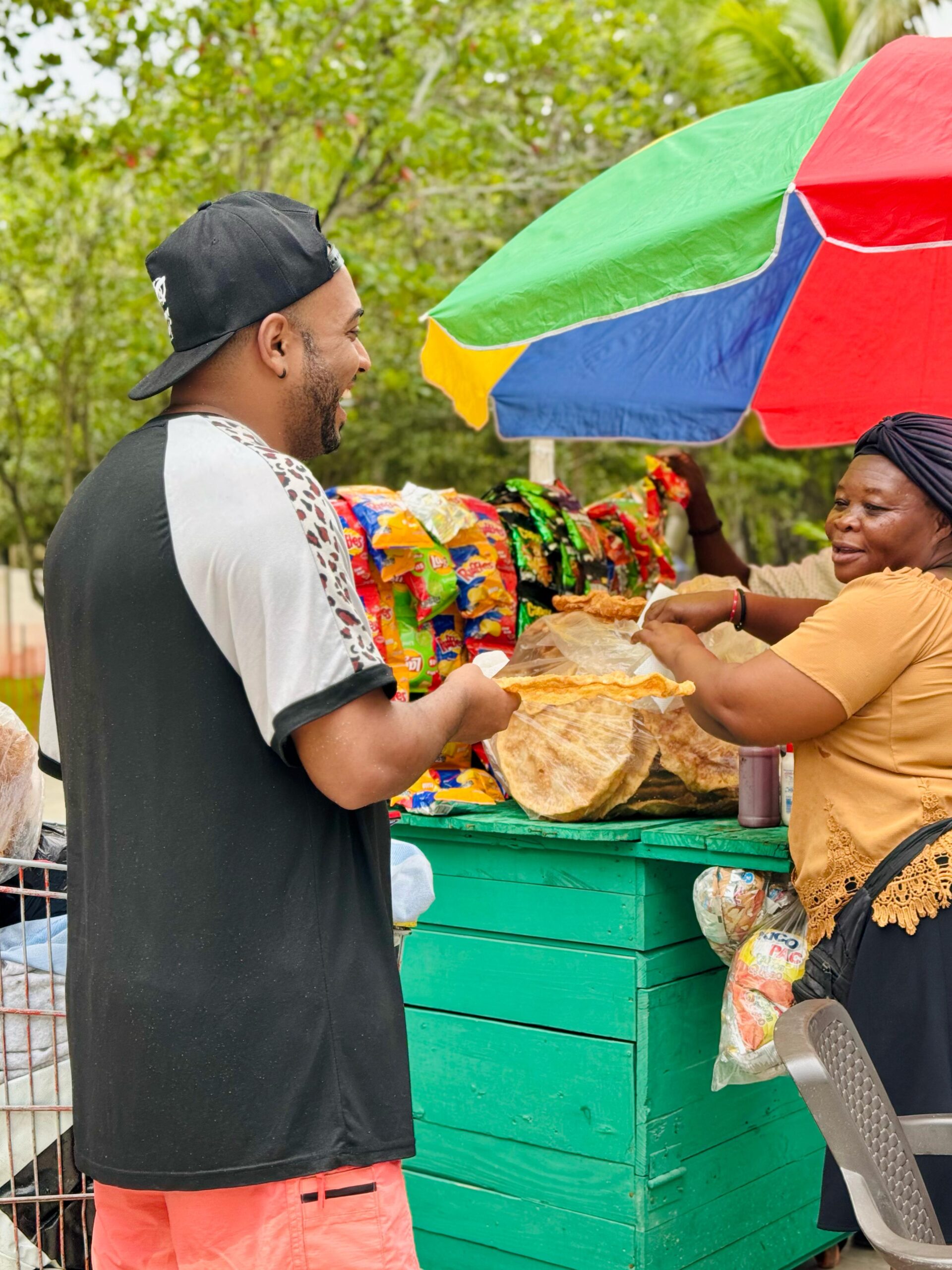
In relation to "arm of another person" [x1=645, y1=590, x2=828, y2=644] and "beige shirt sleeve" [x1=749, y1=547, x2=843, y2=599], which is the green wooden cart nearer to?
"arm of another person" [x1=645, y1=590, x2=828, y2=644]

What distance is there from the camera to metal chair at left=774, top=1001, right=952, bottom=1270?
154 centimetres

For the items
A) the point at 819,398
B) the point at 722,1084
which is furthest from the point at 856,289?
the point at 722,1084

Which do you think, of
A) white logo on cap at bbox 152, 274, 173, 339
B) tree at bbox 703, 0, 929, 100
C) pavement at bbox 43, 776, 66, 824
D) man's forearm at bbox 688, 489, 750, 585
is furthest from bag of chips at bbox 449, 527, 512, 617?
tree at bbox 703, 0, 929, 100

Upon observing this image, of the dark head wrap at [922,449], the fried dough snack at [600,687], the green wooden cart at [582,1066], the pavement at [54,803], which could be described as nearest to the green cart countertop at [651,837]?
the green wooden cart at [582,1066]

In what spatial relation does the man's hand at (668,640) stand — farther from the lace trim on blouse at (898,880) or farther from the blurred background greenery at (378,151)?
the blurred background greenery at (378,151)

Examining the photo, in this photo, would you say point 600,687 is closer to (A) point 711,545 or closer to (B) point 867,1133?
(B) point 867,1133

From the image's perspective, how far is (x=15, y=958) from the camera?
7.47ft

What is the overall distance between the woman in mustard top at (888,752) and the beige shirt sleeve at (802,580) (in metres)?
1.45

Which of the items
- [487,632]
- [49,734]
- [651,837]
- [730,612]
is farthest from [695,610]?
[49,734]

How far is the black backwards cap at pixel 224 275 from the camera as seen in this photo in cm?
154

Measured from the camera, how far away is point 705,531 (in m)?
4.10

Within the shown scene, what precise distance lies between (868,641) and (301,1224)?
1.30 metres

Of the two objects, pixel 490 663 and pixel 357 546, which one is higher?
pixel 357 546

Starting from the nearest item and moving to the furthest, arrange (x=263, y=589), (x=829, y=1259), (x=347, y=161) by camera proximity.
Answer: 1. (x=263, y=589)
2. (x=829, y=1259)
3. (x=347, y=161)
